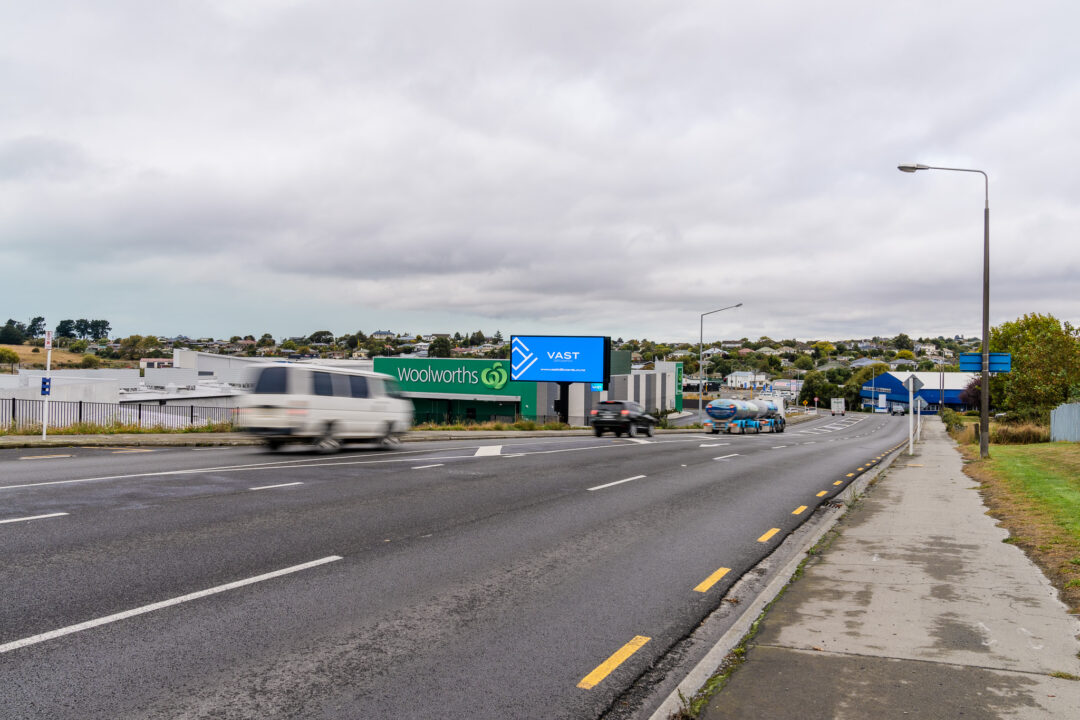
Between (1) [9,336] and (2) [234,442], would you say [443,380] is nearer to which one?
(2) [234,442]

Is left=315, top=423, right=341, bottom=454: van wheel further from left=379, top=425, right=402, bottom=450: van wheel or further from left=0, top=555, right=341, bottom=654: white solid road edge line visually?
left=0, top=555, right=341, bottom=654: white solid road edge line

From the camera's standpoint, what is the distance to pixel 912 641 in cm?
545

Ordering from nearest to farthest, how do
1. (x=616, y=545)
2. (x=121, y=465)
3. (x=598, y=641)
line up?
(x=598, y=641) < (x=616, y=545) < (x=121, y=465)

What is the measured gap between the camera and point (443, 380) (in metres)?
68.0

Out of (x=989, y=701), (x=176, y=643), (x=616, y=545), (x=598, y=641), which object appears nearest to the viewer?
(x=989, y=701)

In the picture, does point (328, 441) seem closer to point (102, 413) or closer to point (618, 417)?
point (618, 417)

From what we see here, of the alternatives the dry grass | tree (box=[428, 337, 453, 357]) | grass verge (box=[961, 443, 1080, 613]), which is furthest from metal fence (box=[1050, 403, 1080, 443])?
the dry grass

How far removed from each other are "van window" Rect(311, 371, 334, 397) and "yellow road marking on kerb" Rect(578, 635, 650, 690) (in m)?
13.3

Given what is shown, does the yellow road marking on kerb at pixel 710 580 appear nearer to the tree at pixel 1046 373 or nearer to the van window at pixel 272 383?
the van window at pixel 272 383

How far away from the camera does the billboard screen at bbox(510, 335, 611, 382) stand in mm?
46250

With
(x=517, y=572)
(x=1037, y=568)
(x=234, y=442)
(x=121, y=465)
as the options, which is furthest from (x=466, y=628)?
(x=234, y=442)

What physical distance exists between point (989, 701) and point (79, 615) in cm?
634

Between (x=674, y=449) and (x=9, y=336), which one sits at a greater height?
(x=9, y=336)

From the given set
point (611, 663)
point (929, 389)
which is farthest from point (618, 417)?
point (929, 389)
